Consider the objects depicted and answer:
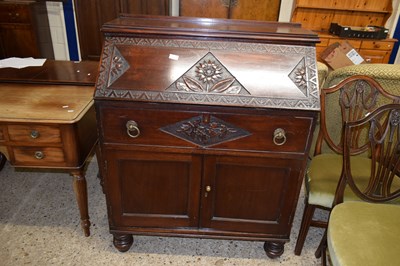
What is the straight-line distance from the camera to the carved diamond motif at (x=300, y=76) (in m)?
1.21

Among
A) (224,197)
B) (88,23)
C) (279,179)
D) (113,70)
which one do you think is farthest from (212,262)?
(88,23)

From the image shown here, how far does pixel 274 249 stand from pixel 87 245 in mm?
1010

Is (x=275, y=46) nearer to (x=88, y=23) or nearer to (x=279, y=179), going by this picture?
(x=279, y=179)

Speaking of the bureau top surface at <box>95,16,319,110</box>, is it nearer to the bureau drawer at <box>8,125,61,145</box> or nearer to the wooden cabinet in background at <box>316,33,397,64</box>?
the bureau drawer at <box>8,125,61,145</box>

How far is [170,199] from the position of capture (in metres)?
1.44

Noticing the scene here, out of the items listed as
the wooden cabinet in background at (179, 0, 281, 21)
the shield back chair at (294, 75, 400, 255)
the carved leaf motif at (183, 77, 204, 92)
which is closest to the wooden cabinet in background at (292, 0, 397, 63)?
the wooden cabinet in background at (179, 0, 281, 21)

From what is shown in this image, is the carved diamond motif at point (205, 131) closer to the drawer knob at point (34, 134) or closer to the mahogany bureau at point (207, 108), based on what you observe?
the mahogany bureau at point (207, 108)

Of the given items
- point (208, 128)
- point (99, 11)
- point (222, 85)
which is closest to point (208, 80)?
point (222, 85)

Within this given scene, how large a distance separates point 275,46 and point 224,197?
72cm

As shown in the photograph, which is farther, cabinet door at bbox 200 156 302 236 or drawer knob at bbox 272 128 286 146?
cabinet door at bbox 200 156 302 236

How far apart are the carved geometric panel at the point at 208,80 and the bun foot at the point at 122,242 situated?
0.86 meters

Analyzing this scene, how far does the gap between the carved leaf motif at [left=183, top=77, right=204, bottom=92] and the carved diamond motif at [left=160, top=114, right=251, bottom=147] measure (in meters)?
0.11

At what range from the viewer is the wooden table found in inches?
51.7

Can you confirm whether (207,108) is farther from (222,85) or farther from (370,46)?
(370,46)
